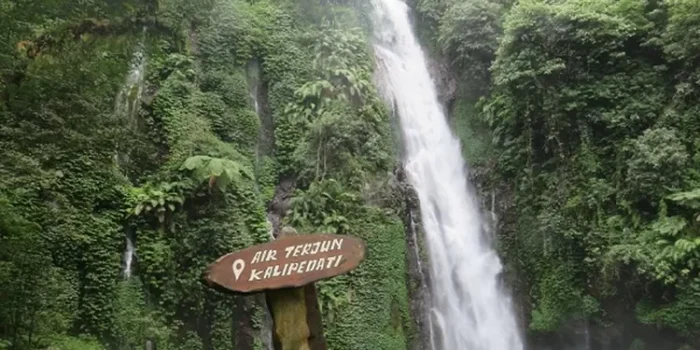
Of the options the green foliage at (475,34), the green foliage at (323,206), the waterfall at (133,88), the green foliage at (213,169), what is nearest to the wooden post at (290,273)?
the green foliage at (213,169)

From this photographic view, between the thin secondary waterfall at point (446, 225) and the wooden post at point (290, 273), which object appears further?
the thin secondary waterfall at point (446, 225)

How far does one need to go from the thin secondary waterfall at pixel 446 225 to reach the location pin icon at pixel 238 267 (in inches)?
342

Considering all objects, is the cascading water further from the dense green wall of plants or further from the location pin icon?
the location pin icon

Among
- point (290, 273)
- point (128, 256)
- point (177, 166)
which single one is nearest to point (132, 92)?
point (177, 166)

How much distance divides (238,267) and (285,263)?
1.18ft

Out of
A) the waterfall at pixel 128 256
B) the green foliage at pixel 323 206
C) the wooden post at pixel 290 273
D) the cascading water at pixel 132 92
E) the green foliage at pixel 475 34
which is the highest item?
the green foliage at pixel 475 34

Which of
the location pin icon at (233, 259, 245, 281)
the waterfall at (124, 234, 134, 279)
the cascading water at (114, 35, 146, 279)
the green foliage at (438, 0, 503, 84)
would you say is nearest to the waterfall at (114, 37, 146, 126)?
the cascading water at (114, 35, 146, 279)

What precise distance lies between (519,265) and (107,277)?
29.5 feet

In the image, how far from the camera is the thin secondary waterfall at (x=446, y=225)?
13008 millimetres

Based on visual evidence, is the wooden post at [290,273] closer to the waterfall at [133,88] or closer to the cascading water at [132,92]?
the cascading water at [132,92]

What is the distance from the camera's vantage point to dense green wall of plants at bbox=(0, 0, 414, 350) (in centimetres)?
613

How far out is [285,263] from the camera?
4.55 m

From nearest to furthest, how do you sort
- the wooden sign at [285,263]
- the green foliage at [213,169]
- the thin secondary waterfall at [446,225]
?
1. the wooden sign at [285,263]
2. the green foliage at [213,169]
3. the thin secondary waterfall at [446,225]

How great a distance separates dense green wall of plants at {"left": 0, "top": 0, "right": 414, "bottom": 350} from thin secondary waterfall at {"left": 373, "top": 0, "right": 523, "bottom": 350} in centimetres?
123
